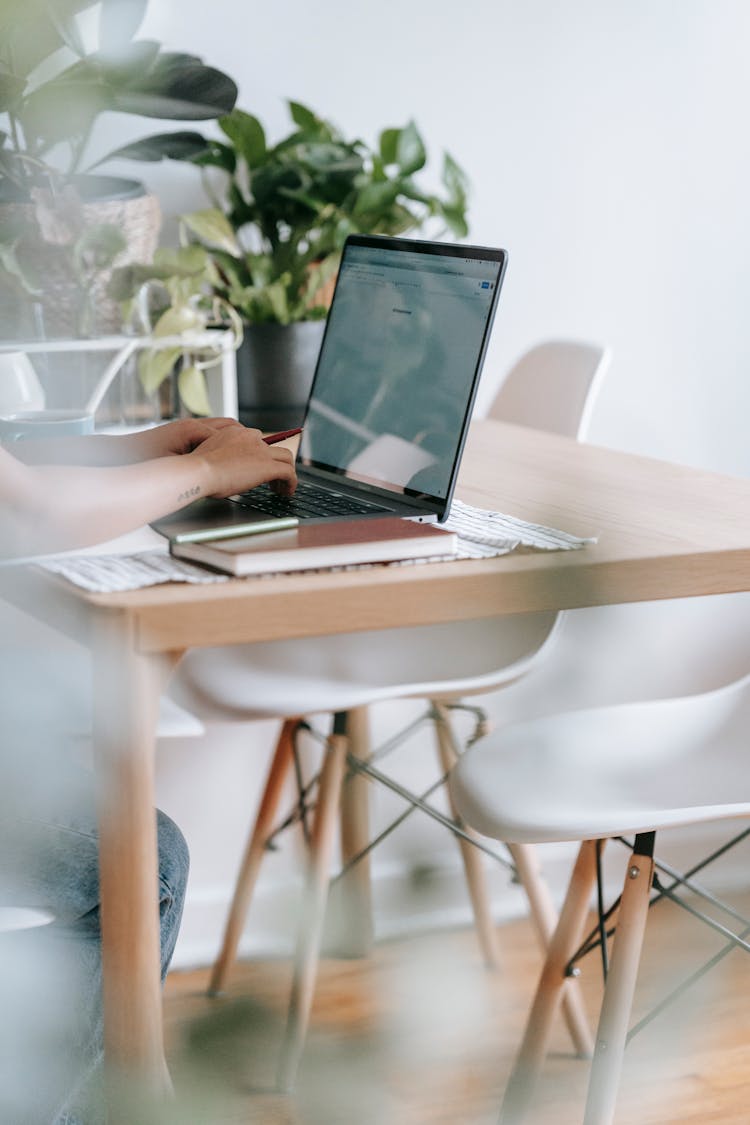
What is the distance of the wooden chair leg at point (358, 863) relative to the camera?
1.59 meters

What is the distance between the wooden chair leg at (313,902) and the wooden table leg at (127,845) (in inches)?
25.3

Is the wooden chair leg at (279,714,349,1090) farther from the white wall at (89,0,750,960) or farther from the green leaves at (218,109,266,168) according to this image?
the green leaves at (218,109,266,168)

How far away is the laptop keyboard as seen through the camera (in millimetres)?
826

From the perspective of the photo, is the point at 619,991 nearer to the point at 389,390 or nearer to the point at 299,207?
the point at 389,390

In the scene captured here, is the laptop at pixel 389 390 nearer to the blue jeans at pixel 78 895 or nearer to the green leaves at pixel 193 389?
the blue jeans at pixel 78 895

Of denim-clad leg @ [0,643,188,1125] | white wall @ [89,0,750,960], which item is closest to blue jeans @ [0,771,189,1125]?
denim-clad leg @ [0,643,188,1125]

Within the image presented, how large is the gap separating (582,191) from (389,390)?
0.95 m

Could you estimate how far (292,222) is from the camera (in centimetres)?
148

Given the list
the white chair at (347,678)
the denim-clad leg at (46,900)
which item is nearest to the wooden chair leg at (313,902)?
the white chair at (347,678)

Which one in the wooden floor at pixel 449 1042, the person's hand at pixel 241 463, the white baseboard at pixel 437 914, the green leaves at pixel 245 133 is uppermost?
the green leaves at pixel 245 133

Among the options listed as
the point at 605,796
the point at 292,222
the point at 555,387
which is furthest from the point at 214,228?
the point at 605,796

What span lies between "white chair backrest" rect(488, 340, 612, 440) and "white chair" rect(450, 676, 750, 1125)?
1.43 ft

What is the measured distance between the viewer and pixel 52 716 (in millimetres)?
355

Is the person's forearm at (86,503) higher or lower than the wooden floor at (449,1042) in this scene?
higher
